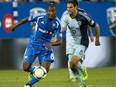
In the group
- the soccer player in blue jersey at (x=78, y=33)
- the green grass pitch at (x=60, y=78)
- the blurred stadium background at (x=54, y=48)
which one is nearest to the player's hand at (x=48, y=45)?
the soccer player in blue jersey at (x=78, y=33)

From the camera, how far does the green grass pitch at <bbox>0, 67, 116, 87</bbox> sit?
15727 mm

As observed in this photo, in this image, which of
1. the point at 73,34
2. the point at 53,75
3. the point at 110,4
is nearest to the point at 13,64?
the point at 53,75

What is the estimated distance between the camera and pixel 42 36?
13.7 metres

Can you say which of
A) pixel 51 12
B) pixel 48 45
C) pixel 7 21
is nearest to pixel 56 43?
pixel 48 45

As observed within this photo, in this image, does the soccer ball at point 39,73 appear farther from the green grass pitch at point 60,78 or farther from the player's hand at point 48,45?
the green grass pitch at point 60,78

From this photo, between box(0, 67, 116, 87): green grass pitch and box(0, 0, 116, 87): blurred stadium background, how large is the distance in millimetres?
580

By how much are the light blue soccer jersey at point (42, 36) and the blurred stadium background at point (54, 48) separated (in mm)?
7845

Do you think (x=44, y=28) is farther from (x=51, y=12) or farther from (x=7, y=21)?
(x=7, y=21)

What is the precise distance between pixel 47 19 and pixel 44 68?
116cm

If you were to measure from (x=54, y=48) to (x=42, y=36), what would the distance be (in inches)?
343

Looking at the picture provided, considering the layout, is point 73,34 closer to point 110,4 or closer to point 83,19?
point 83,19

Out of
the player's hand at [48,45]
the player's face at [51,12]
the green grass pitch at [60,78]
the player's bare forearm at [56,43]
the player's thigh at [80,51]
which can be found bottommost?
the green grass pitch at [60,78]

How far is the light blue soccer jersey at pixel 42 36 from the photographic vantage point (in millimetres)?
13695

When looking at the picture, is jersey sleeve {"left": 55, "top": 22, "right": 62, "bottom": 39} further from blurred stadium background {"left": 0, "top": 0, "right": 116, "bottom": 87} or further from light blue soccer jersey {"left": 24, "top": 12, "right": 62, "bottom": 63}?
blurred stadium background {"left": 0, "top": 0, "right": 116, "bottom": 87}
